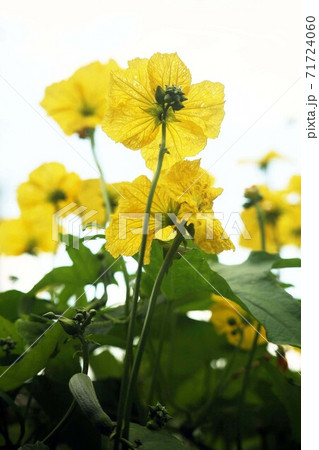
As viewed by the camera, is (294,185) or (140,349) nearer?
(140,349)

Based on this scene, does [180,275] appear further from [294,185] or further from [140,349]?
[294,185]

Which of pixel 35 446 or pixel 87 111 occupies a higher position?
pixel 87 111

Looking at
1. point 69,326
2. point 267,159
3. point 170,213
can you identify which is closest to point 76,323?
point 69,326

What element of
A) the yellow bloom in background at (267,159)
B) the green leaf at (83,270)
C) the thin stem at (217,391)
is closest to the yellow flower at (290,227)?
the yellow bloom in background at (267,159)

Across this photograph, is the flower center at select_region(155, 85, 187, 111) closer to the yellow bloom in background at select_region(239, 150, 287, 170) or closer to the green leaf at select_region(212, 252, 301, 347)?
the green leaf at select_region(212, 252, 301, 347)

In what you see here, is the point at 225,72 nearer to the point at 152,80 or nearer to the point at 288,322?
the point at 152,80

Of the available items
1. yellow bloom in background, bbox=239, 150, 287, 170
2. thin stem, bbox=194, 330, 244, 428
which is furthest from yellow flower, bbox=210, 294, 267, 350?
yellow bloom in background, bbox=239, 150, 287, 170

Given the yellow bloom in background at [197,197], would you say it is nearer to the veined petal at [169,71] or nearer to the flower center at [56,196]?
the veined petal at [169,71]
